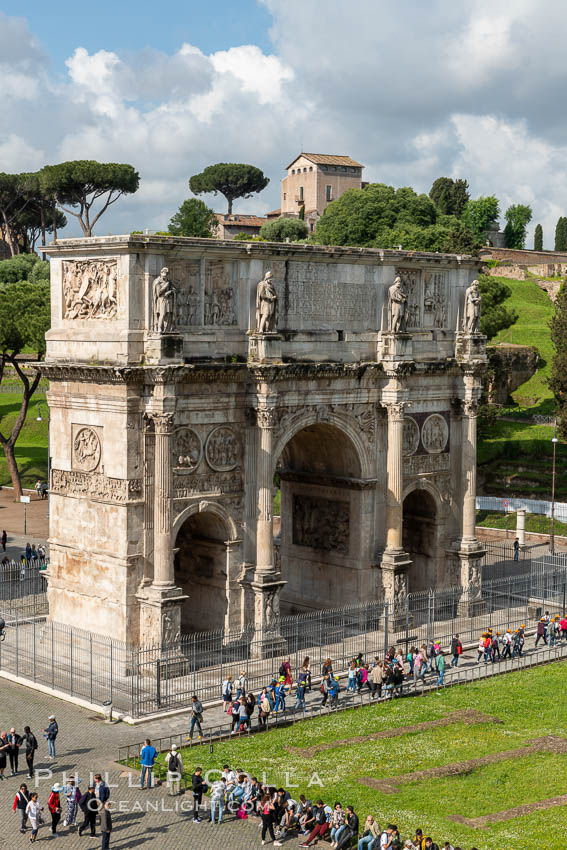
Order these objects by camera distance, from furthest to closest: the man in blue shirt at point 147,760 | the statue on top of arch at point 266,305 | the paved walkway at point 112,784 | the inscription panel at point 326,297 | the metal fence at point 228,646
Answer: the inscription panel at point 326,297 → the statue on top of arch at point 266,305 → the metal fence at point 228,646 → the man in blue shirt at point 147,760 → the paved walkway at point 112,784

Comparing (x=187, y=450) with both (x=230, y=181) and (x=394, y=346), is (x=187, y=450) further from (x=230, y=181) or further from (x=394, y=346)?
(x=230, y=181)

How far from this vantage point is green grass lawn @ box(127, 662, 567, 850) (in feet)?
85.4

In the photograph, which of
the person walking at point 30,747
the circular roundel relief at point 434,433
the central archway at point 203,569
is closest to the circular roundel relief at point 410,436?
the circular roundel relief at point 434,433

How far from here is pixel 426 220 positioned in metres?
91.6

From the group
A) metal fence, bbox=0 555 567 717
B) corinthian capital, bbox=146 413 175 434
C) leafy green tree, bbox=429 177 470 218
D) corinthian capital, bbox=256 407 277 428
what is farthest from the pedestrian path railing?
leafy green tree, bbox=429 177 470 218

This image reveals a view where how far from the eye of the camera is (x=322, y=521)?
4434 centimetres

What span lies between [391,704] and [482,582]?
14155 mm

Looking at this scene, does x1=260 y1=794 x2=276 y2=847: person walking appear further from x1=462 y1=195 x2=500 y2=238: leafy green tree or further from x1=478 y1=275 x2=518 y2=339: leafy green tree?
x1=462 y1=195 x2=500 y2=238: leafy green tree

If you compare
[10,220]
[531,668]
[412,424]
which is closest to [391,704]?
[531,668]

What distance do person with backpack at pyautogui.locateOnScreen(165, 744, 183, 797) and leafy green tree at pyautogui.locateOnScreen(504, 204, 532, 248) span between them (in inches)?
5246

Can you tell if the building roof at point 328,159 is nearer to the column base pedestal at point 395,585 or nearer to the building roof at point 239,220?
the building roof at point 239,220

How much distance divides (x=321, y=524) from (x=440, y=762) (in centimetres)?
1517

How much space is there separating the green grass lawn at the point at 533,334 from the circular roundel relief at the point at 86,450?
37.3 metres

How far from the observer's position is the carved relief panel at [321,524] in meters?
43.6
